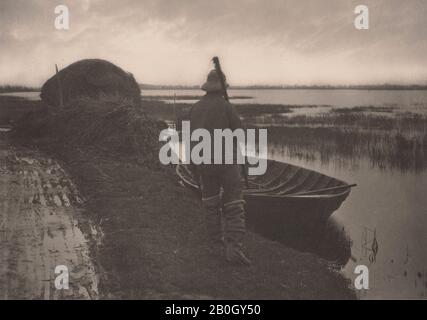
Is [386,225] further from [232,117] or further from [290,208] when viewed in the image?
[232,117]

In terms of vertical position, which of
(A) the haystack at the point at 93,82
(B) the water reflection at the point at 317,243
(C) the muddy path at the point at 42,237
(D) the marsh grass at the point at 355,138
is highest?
(A) the haystack at the point at 93,82

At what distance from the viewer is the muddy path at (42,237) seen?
5453 mm

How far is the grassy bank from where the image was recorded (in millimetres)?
5633

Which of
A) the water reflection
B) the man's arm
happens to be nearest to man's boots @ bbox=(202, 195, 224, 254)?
the man's arm

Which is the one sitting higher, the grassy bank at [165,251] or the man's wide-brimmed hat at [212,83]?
the man's wide-brimmed hat at [212,83]

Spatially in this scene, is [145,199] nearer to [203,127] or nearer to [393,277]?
[203,127]

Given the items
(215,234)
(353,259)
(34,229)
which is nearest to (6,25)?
(34,229)

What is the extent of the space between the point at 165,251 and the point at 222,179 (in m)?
1.19

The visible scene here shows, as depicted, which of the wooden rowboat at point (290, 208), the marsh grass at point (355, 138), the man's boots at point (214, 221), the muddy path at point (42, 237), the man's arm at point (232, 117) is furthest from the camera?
the marsh grass at point (355, 138)

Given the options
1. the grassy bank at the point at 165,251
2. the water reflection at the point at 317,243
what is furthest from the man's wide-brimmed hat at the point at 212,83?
the water reflection at the point at 317,243

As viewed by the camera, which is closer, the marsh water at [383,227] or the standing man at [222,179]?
the standing man at [222,179]

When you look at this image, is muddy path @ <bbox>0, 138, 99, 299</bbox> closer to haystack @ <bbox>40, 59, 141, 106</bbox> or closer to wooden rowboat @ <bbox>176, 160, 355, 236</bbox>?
wooden rowboat @ <bbox>176, 160, 355, 236</bbox>

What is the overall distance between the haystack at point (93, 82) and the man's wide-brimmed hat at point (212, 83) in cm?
1216

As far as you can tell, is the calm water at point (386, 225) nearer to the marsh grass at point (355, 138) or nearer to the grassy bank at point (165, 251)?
the marsh grass at point (355, 138)
